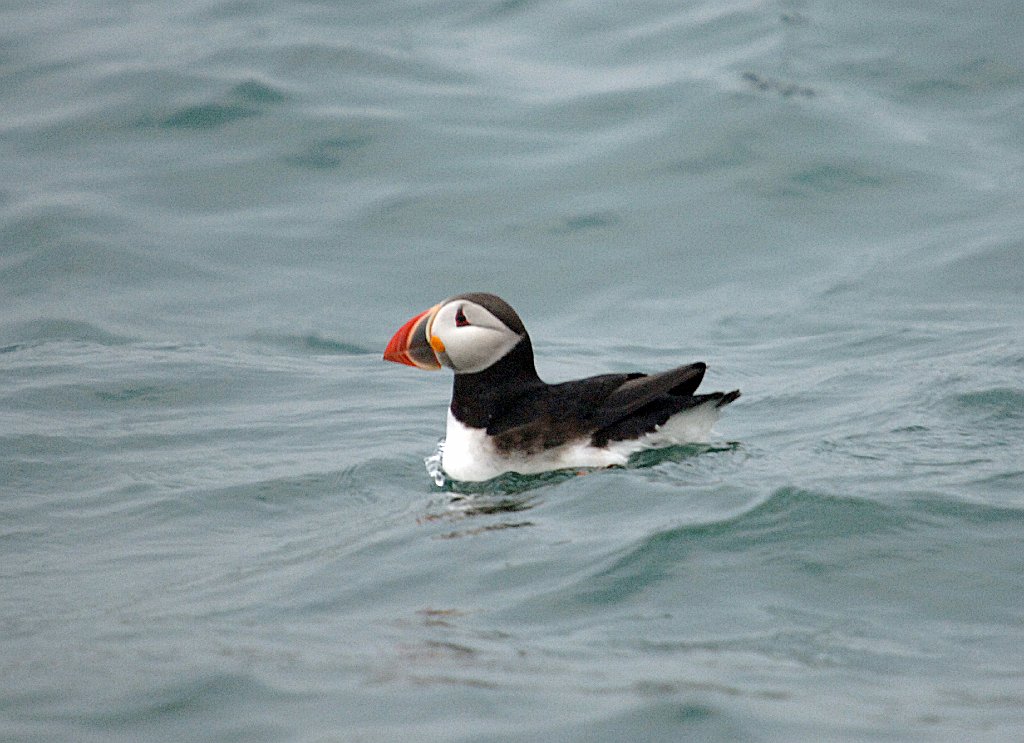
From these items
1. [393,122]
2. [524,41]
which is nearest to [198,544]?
[393,122]

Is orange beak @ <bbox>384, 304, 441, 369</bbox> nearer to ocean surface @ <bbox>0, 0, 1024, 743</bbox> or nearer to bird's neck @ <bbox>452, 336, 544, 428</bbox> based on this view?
bird's neck @ <bbox>452, 336, 544, 428</bbox>

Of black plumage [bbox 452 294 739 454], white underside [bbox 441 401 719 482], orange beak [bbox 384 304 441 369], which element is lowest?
white underside [bbox 441 401 719 482]

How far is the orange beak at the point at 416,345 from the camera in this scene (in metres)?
7.42

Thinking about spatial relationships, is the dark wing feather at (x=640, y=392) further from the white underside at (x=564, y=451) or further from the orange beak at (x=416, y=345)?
the orange beak at (x=416, y=345)

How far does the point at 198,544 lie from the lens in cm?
693

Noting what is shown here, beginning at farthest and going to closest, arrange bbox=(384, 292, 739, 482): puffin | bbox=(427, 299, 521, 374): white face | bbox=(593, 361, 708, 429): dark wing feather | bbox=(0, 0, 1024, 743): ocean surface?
bbox=(427, 299, 521, 374): white face
bbox=(384, 292, 739, 482): puffin
bbox=(593, 361, 708, 429): dark wing feather
bbox=(0, 0, 1024, 743): ocean surface

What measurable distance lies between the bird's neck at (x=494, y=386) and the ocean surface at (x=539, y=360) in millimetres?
391

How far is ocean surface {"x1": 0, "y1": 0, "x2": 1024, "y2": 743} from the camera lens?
4727 millimetres

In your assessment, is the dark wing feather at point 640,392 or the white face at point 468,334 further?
the white face at point 468,334

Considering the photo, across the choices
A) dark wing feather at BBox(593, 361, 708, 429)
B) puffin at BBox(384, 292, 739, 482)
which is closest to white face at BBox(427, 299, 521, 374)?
puffin at BBox(384, 292, 739, 482)

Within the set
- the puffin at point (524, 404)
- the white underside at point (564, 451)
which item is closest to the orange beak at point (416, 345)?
the puffin at point (524, 404)

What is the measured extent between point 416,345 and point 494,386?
16.7 inches

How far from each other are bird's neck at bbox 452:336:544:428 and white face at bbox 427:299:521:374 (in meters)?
0.05

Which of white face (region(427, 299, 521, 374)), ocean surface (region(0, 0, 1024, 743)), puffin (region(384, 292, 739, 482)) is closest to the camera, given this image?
A: ocean surface (region(0, 0, 1024, 743))
